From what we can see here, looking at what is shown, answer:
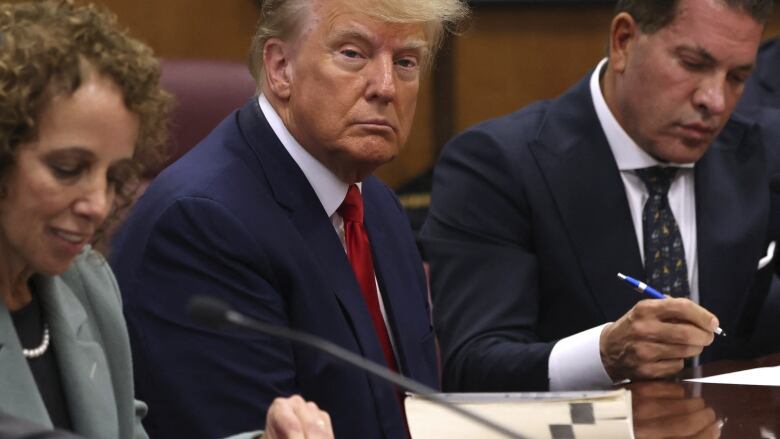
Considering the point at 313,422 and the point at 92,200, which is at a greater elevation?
the point at 92,200

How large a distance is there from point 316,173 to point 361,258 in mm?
161

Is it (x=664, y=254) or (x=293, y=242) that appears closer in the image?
(x=293, y=242)

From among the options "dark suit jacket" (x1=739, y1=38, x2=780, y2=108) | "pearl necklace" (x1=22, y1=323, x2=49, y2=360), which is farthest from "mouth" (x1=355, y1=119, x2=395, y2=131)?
"dark suit jacket" (x1=739, y1=38, x2=780, y2=108)

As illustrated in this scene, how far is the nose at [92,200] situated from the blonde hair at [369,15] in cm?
72

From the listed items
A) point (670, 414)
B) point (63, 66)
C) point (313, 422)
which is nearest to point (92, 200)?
point (63, 66)

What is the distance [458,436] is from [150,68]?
1.94 feet

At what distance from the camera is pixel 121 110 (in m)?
1.51

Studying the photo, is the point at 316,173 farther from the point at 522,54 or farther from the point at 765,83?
the point at 522,54

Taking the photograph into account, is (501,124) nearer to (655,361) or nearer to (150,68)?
(655,361)

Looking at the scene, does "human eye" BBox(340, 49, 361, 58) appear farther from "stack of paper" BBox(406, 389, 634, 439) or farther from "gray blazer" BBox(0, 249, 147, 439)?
"stack of paper" BBox(406, 389, 634, 439)

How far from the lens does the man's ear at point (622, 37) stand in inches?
102

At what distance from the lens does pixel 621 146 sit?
8.42 feet

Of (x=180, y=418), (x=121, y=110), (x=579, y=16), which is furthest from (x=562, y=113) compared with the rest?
(x=579, y=16)

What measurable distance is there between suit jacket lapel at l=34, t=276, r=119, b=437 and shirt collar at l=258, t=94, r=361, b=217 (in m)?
0.55
